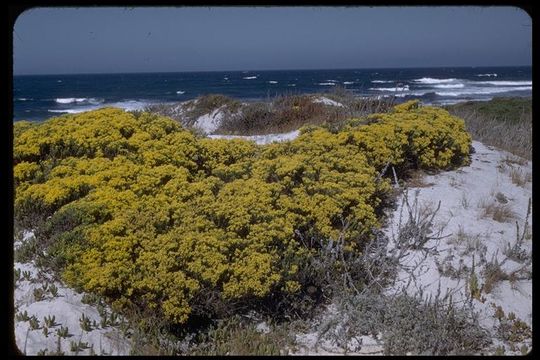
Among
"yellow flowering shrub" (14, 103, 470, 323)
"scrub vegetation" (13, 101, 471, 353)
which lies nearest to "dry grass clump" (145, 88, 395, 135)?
"yellow flowering shrub" (14, 103, 470, 323)

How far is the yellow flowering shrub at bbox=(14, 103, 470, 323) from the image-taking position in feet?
15.3

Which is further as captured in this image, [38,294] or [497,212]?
[497,212]

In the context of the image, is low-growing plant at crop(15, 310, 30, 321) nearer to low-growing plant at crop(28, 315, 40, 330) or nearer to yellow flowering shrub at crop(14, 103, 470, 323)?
low-growing plant at crop(28, 315, 40, 330)

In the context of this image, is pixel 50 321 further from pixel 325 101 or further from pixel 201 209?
pixel 325 101

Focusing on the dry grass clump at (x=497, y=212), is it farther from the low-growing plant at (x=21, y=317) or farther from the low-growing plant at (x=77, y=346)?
the low-growing plant at (x=21, y=317)

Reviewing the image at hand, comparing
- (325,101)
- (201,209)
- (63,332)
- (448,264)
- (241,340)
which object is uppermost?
(325,101)

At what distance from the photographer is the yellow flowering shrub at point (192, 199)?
183 inches

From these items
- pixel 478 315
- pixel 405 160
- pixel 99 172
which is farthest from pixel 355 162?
pixel 99 172

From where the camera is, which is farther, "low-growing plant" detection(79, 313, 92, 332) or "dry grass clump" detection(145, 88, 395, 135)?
"dry grass clump" detection(145, 88, 395, 135)

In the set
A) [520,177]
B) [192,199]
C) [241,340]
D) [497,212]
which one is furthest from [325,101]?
[241,340]

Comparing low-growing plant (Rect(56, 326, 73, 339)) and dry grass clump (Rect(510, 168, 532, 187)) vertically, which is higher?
dry grass clump (Rect(510, 168, 532, 187))

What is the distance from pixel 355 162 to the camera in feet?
21.7

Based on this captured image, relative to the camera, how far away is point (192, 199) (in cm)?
568

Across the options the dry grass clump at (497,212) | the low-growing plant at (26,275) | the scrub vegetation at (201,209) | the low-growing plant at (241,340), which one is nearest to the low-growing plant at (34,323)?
the scrub vegetation at (201,209)
